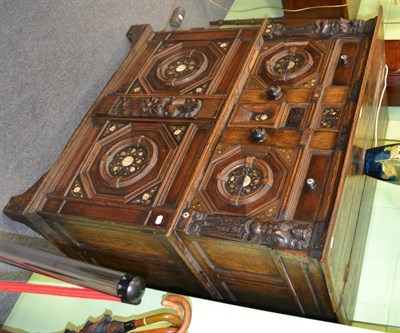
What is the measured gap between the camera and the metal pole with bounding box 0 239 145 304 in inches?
41.7

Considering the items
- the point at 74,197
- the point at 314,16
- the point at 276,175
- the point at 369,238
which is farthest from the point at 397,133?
the point at 74,197

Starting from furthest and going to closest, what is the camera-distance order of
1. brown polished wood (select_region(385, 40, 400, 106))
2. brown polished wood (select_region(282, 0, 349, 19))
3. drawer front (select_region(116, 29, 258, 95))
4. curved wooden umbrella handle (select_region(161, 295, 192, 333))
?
brown polished wood (select_region(282, 0, 349, 19)) → brown polished wood (select_region(385, 40, 400, 106)) → drawer front (select_region(116, 29, 258, 95)) → curved wooden umbrella handle (select_region(161, 295, 192, 333))

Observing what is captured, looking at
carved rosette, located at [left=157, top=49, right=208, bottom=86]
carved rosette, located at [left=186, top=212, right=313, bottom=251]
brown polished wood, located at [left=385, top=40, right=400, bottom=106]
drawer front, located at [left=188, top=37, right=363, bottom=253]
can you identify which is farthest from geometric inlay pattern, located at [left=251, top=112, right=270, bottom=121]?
brown polished wood, located at [left=385, top=40, right=400, bottom=106]

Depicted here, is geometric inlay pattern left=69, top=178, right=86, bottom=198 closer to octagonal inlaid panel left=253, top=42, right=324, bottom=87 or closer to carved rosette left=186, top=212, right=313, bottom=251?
carved rosette left=186, top=212, right=313, bottom=251

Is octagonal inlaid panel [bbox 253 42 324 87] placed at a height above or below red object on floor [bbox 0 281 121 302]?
above

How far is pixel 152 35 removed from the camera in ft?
8.97

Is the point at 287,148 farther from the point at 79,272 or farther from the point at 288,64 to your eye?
the point at 79,272

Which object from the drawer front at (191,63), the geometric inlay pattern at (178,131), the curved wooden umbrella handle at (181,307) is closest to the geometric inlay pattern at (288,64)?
the drawer front at (191,63)

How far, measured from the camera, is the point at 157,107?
2209 millimetres

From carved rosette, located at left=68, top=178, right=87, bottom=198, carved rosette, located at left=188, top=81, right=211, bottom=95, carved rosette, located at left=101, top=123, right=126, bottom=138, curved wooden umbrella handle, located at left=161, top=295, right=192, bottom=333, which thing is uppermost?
carved rosette, located at left=188, top=81, right=211, bottom=95

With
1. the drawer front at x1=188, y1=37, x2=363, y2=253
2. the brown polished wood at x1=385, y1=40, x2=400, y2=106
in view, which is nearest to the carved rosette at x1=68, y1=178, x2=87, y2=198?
the drawer front at x1=188, y1=37, x2=363, y2=253

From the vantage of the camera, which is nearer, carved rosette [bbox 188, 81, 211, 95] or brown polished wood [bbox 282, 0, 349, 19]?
carved rosette [bbox 188, 81, 211, 95]

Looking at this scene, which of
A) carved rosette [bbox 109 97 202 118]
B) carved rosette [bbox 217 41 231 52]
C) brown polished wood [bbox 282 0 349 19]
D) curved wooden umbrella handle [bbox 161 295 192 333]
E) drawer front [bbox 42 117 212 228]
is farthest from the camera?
brown polished wood [bbox 282 0 349 19]

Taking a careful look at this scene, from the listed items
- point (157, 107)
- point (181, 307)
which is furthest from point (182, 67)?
point (181, 307)
